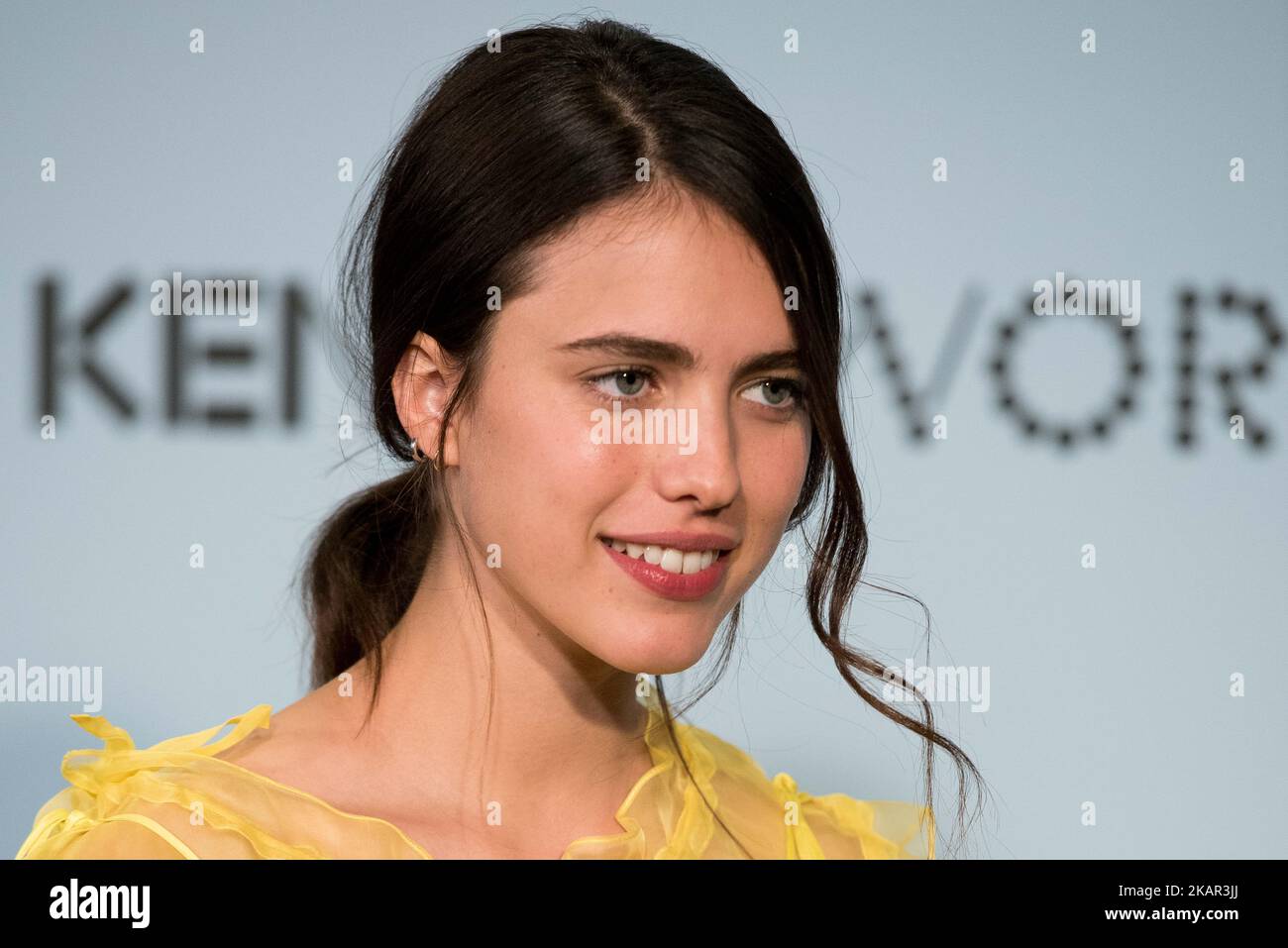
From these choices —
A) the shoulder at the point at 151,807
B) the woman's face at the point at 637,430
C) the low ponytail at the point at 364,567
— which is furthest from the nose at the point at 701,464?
the shoulder at the point at 151,807

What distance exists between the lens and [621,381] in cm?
149

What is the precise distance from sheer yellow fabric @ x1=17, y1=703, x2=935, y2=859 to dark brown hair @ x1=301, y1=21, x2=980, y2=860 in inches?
7.5

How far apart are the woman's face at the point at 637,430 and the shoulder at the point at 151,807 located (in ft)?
1.22

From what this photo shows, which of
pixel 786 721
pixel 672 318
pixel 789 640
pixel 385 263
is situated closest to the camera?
pixel 672 318

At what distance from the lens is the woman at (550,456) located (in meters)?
1.49

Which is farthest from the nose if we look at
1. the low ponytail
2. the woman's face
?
the low ponytail

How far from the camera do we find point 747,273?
153cm

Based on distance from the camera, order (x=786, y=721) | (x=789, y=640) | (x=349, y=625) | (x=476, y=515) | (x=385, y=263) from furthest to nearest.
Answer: (x=786, y=721), (x=789, y=640), (x=349, y=625), (x=385, y=263), (x=476, y=515)

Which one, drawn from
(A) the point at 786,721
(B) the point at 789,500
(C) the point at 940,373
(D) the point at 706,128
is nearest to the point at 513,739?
(B) the point at 789,500

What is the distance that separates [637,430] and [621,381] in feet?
0.18

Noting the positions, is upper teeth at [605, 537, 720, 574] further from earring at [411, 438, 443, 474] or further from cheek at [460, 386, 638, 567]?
earring at [411, 438, 443, 474]

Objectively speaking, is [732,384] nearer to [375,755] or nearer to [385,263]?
[385,263]
